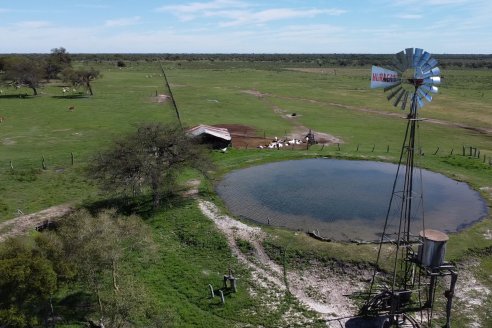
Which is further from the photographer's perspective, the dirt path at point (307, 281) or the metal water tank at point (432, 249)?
the dirt path at point (307, 281)

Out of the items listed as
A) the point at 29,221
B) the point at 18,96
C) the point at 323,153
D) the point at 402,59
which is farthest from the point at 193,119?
the point at 402,59

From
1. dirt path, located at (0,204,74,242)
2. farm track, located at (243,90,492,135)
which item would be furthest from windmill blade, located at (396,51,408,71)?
farm track, located at (243,90,492,135)

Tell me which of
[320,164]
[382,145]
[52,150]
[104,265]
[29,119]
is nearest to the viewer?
[104,265]

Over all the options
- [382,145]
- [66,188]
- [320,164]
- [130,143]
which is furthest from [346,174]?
[66,188]

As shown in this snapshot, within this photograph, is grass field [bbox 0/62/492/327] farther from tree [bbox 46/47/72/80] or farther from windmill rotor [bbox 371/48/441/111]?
tree [bbox 46/47/72/80]

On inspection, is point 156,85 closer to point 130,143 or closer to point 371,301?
point 130,143

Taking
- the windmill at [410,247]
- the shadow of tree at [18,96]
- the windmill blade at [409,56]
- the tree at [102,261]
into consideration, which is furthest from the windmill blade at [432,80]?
the shadow of tree at [18,96]

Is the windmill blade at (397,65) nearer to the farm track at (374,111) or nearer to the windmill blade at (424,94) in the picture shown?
the windmill blade at (424,94)
